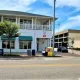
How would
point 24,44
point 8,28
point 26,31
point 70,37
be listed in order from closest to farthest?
point 8,28, point 26,31, point 24,44, point 70,37

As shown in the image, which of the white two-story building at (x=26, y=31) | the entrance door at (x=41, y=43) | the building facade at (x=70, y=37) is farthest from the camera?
the building facade at (x=70, y=37)

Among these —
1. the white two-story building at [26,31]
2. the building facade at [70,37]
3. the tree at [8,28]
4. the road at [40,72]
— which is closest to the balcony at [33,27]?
the white two-story building at [26,31]

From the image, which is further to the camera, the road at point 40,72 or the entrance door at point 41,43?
the entrance door at point 41,43

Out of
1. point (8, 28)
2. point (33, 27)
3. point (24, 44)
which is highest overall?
point (33, 27)

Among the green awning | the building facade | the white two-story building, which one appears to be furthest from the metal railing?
the building facade

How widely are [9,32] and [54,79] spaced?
25.4m

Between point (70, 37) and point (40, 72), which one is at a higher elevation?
point (70, 37)

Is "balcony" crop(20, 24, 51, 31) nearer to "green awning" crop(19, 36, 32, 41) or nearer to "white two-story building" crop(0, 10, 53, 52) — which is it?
"white two-story building" crop(0, 10, 53, 52)

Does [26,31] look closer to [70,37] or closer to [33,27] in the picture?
[33,27]

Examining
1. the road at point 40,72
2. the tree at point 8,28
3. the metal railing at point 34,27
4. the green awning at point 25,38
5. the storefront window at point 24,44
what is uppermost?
the metal railing at point 34,27

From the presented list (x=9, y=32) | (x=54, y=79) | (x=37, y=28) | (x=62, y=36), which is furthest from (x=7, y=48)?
(x=62, y=36)

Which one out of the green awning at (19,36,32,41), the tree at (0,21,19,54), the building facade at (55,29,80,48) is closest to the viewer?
the tree at (0,21,19,54)

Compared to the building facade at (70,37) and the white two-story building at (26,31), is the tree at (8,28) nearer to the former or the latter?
the white two-story building at (26,31)

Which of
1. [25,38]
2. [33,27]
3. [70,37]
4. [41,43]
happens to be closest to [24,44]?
[25,38]
